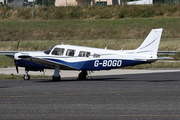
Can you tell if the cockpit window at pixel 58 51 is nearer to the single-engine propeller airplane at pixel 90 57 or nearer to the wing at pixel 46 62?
the single-engine propeller airplane at pixel 90 57

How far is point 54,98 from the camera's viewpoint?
11.4 m

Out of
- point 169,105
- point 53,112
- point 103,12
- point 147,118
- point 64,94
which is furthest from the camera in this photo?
point 103,12

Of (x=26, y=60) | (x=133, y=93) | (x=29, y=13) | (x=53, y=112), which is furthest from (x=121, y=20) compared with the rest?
(x=53, y=112)

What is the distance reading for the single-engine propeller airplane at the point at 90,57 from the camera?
16906 millimetres

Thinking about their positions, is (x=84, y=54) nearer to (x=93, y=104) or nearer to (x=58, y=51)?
(x=58, y=51)

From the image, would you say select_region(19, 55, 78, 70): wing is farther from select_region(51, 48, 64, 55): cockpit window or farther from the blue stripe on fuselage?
select_region(51, 48, 64, 55): cockpit window

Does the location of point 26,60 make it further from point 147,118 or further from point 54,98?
point 147,118

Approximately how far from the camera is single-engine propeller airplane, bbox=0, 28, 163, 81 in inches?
666

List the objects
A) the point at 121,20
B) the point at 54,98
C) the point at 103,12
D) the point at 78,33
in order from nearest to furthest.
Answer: the point at 54,98
the point at 78,33
the point at 121,20
the point at 103,12

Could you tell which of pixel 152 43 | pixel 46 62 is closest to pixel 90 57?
pixel 46 62

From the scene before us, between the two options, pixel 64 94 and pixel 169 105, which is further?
pixel 64 94

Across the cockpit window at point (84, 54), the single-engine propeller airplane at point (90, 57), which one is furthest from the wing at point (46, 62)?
the cockpit window at point (84, 54)

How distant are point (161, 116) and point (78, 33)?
4264 cm

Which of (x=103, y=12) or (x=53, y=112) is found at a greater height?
(x=103, y=12)
